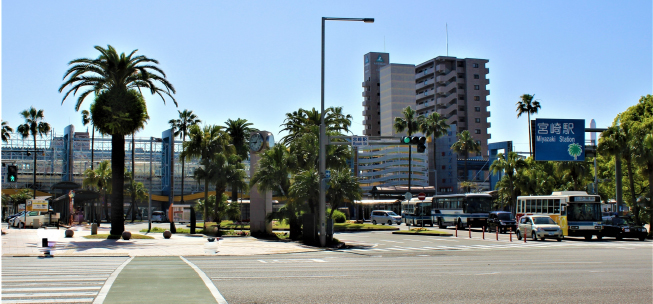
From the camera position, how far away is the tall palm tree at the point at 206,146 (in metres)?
53.4

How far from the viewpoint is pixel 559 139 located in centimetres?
4119

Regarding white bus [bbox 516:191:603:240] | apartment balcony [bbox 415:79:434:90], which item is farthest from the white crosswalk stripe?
apartment balcony [bbox 415:79:434:90]

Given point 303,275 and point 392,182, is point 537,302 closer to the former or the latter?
point 303,275

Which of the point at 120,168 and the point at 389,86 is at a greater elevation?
the point at 389,86

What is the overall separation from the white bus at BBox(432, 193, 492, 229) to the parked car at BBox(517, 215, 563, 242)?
13.0 metres

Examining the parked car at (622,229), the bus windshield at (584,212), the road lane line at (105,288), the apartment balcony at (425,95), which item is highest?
the apartment balcony at (425,95)

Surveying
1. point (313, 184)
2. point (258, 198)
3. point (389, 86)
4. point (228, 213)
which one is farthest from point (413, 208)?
point (389, 86)

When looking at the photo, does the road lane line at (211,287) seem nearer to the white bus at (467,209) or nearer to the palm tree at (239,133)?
the white bus at (467,209)

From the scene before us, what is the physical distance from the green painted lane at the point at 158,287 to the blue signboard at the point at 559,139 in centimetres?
3188

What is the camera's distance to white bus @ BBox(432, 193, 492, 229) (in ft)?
168

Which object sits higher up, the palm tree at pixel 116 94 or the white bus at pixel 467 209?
the palm tree at pixel 116 94

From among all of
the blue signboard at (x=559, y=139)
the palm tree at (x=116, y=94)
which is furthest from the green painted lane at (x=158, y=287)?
the blue signboard at (x=559, y=139)

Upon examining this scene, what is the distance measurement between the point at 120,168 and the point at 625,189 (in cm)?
5296

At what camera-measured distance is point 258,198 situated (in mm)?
40844
